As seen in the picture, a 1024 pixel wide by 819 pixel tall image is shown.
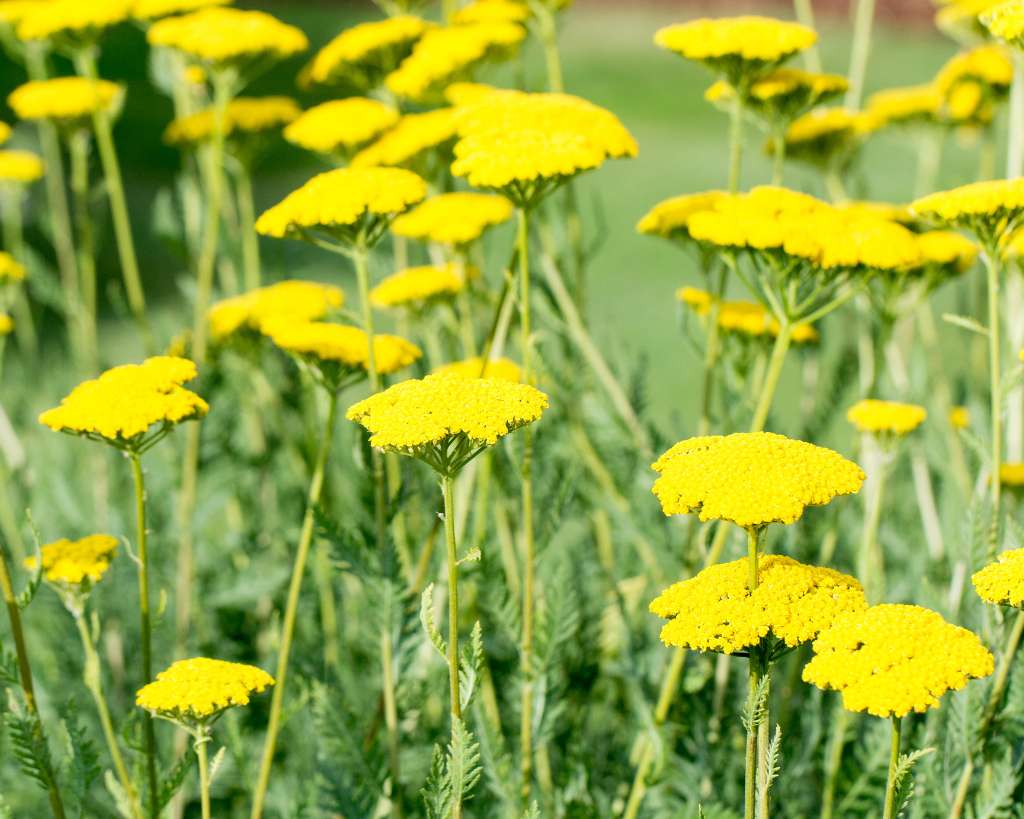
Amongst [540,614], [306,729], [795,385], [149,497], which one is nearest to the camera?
[540,614]

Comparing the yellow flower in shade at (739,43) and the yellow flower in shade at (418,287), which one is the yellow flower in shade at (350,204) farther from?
the yellow flower in shade at (739,43)

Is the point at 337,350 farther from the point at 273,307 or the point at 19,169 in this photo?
the point at 19,169

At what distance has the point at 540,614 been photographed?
1816 mm

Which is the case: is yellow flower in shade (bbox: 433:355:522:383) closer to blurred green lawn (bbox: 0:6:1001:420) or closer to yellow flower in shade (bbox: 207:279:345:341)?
yellow flower in shade (bbox: 207:279:345:341)

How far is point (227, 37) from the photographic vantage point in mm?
2268

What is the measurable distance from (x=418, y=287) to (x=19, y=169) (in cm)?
125

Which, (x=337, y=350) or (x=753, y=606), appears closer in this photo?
(x=753, y=606)

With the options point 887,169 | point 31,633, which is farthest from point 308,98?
point 31,633

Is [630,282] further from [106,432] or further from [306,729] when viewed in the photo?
[106,432]

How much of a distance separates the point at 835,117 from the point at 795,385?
13.4ft

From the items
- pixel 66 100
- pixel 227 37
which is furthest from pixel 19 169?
pixel 227 37

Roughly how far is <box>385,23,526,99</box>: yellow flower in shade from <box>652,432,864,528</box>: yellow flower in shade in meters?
1.08

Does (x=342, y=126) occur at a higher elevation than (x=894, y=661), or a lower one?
higher

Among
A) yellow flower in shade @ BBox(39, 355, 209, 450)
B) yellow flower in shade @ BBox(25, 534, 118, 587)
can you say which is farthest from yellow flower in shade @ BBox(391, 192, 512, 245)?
yellow flower in shade @ BBox(25, 534, 118, 587)
